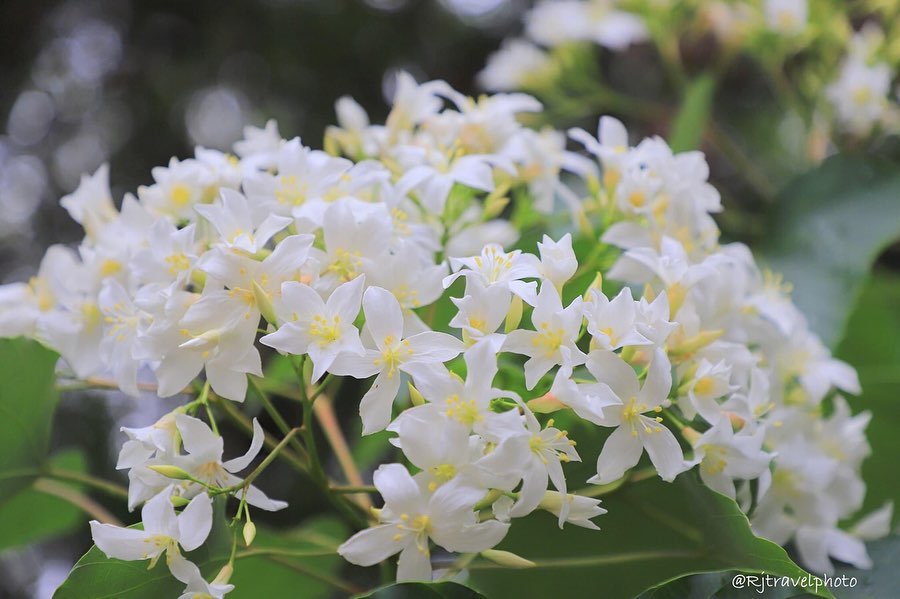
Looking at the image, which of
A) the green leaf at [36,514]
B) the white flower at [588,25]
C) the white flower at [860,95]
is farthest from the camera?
the white flower at [588,25]

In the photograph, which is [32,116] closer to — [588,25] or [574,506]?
[588,25]

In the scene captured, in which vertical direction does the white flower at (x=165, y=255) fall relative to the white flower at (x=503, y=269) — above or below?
below

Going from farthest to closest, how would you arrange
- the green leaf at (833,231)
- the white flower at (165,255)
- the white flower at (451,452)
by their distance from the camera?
the green leaf at (833,231) < the white flower at (165,255) < the white flower at (451,452)

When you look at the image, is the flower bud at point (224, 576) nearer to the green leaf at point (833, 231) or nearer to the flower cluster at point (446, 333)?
the flower cluster at point (446, 333)

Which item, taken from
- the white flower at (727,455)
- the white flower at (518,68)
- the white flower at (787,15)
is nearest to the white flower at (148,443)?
the white flower at (727,455)

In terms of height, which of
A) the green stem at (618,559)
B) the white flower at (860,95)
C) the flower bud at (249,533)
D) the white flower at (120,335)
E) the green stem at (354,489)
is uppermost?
the white flower at (860,95)

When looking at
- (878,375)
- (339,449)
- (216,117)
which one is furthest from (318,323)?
(216,117)

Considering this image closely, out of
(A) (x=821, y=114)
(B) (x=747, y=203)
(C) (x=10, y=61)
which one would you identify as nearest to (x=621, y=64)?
(B) (x=747, y=203)
